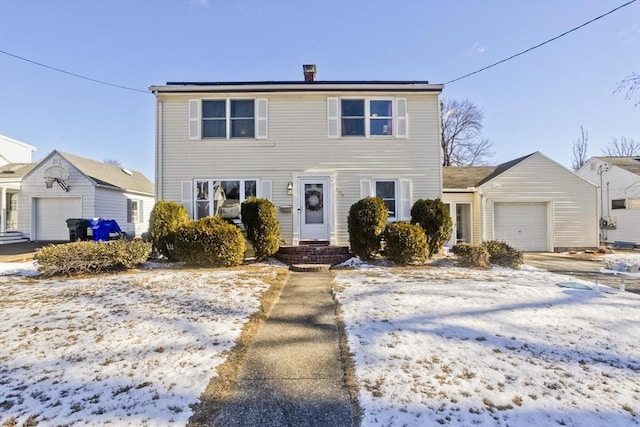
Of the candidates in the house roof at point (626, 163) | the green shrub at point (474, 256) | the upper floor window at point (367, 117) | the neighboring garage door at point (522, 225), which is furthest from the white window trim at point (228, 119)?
the house roof at point (626, 163)

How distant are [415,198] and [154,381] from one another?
9.69m

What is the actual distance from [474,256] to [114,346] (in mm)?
8198

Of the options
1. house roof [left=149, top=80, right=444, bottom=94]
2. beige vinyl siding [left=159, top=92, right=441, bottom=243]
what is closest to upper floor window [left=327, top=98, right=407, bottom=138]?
beige vinyl siding [left=159, top=92, right=441, bottom=243]

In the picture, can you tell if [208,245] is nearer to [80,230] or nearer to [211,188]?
[211,188]

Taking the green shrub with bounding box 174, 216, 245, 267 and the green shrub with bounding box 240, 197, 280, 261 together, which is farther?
the green shrub with bounding box 240, 197, 280, 261

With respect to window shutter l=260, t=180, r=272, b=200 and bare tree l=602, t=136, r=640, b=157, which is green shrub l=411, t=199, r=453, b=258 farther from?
bare tree l=602, t=136, r=640, b=157

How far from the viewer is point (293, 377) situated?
10.3 ft

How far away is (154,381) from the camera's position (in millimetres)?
2969

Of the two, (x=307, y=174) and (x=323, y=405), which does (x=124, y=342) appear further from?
(x=307, y=174)

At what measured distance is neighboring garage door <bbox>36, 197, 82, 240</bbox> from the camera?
15.8 metres

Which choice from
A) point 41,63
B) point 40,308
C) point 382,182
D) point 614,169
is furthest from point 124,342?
point 614,169

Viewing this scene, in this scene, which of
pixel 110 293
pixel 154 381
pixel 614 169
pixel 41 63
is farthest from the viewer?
pixel 614 169

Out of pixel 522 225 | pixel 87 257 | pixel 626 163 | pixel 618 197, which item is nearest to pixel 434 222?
pixel 522 225

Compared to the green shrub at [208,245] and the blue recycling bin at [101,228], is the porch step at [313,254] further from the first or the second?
the blue recycling bin at [101,228]
